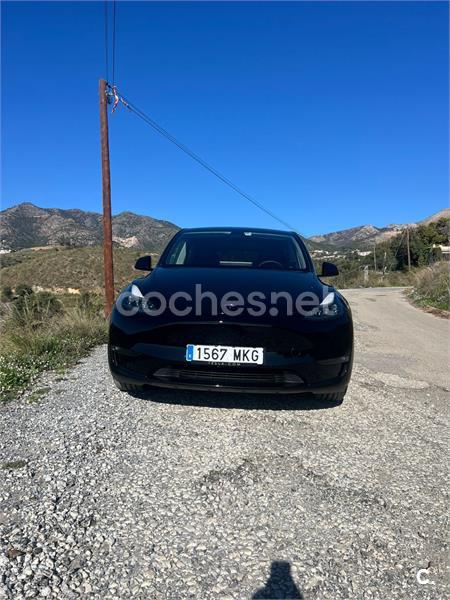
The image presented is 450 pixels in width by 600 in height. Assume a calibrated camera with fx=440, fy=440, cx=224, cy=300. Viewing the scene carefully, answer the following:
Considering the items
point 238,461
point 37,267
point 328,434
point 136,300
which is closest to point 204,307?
point 136,300

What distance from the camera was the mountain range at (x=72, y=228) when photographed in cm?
7350

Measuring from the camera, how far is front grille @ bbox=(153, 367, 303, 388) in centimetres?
283

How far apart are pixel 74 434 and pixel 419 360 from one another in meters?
4.44

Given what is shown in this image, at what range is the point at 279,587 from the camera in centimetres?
156

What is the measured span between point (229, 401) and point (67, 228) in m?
84.1

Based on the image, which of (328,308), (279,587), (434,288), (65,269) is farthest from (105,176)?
(65,269)

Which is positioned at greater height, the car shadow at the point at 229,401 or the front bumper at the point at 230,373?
the front bumper at the point at 230,373

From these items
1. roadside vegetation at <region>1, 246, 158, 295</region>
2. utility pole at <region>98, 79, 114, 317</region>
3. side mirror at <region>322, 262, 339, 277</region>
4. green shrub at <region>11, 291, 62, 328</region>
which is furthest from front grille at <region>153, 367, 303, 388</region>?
roadside vegetation at <region>1, 246, 158, 295</region>

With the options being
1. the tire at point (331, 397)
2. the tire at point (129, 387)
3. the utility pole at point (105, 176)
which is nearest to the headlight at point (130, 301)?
the tire at point (129, 387)

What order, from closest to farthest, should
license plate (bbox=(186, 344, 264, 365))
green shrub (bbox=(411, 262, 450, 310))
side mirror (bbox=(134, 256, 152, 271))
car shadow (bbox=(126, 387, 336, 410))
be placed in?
license plate (bbox=(186, 344, 264, 365))
car shadow (bbox=(126, 387, 336, 410))
side mirror (bbox=(134, 256, 152, 271))
green shrub (bbox=(411, 262, 450, 310))

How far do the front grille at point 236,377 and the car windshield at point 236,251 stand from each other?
139 centimetres

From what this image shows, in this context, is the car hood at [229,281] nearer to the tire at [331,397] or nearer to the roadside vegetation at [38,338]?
the tire at [331,397]

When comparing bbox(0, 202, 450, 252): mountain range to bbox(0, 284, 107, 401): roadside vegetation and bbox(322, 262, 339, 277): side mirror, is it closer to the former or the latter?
bbox(0, 284, 107, 401): roadside vegetation

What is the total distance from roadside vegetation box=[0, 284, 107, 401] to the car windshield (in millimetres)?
1673
